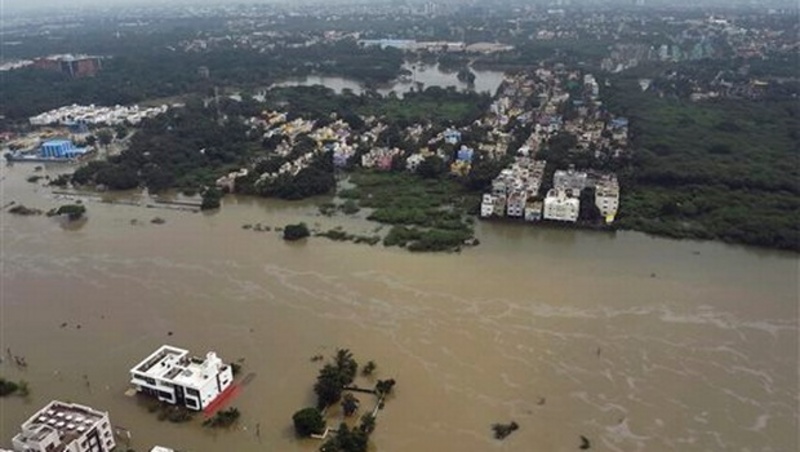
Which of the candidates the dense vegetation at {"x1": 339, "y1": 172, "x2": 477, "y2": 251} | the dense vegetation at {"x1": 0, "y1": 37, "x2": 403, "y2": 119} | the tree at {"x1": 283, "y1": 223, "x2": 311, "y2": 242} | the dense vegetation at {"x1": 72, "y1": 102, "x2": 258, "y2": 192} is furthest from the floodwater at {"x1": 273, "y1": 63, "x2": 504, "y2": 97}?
the tree at {"x1": 283, "y1": 223, "x2": 311, "y2": 242}

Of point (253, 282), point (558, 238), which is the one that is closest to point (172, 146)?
point (253, 282)

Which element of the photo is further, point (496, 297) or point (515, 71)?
point (515, 71)

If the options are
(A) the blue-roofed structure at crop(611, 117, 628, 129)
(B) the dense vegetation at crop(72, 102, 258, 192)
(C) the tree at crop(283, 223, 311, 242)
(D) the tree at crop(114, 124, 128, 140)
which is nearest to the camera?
(C) the tree at crop(283, 223, 311, 242)

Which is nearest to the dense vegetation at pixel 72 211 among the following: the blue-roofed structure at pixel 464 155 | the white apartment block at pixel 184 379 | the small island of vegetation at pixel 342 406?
the white apartment block at pixel 184 379

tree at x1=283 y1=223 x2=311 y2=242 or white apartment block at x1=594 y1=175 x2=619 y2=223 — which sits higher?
white apartment block at x1=594 y1=175 x2=619 y2=223

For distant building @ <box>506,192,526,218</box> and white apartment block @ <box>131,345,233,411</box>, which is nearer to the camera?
white apartment block @ <box>131,345,233,411</box>

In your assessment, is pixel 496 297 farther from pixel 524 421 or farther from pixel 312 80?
A: pixel 312 80

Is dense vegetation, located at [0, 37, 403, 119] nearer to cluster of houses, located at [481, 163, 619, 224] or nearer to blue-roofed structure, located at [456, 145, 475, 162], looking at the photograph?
blue-roofed structure, located at [456, 145, 475, 162]

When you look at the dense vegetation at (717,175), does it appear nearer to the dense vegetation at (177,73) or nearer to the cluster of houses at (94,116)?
the dense vegetation at (177,73)
